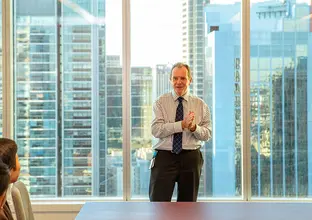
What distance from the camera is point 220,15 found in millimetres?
5043

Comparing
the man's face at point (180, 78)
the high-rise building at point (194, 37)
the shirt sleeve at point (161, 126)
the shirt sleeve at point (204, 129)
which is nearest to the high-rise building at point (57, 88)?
the high-rise building at point (194, 37)

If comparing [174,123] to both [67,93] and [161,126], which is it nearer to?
[161,126]

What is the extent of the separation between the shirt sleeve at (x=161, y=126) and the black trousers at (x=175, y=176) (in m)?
0.19

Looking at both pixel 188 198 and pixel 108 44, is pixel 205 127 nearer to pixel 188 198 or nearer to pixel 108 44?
pixel 188 198

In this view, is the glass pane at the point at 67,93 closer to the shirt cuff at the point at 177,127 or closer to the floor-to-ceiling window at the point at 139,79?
the floor-to-ceiling window at the point at 139,79

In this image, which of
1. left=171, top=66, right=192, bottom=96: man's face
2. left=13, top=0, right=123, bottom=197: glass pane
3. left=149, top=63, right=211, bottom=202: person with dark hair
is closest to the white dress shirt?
left=149, top=63, right=211, bottom=202: person with dark hair

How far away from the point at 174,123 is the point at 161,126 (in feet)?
0.42

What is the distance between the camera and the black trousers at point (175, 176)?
4070mm

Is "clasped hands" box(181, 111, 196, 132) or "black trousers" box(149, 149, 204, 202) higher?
"clasped hands" box(181, 111, 196, 132)

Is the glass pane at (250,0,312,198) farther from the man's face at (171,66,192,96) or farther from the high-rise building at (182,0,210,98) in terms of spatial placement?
the man's face at (171,66,192,96)

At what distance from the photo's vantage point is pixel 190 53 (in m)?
5.05

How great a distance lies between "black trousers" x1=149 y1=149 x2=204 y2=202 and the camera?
407 cm

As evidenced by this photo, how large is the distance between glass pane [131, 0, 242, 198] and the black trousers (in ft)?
3.30

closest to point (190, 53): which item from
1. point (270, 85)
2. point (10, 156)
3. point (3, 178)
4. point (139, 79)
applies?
point (139, 79)
